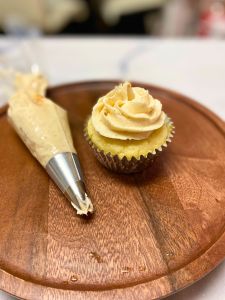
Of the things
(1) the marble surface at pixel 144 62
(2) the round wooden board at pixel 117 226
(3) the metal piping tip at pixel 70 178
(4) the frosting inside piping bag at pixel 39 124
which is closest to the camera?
(2) the round wooden board at pixel 117 226

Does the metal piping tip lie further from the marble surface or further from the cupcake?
the marble surface

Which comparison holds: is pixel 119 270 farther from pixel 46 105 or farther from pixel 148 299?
pixel 46 105

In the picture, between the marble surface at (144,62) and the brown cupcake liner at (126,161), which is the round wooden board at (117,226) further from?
the marble surface at (144,62)

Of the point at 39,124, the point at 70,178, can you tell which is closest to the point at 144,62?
the point at 39,124

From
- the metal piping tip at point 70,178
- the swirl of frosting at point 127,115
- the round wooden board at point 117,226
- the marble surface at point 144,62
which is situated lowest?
the round wooden board at point 117,226

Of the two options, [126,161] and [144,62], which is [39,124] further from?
[144,62]

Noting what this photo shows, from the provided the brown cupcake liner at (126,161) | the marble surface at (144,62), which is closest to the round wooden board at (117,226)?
the brown cupcake liner at (126,161)

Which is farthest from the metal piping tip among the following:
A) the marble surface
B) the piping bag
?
the marble surface
